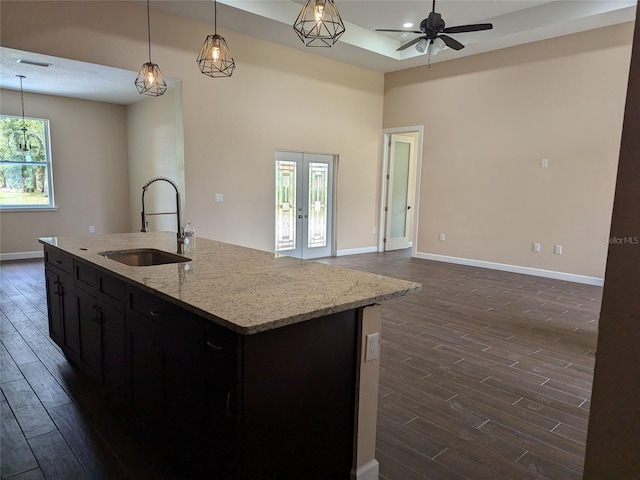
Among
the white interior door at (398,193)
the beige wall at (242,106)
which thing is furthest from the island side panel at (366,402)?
the white interior door at (398,193)

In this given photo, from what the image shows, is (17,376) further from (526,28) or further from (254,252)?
(526,28)

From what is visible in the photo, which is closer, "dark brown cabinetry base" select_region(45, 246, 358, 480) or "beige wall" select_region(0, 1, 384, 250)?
"dark brown cabinetry base" select_region(45, 246, 358, 480)

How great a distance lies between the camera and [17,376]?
2783 millimetres

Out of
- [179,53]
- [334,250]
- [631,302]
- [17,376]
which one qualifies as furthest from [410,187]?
[631,302]

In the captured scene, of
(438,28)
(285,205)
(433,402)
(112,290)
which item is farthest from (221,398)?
(285,205)

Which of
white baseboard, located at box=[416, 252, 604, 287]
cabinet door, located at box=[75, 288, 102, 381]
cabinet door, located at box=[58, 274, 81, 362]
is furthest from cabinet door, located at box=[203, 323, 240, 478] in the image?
white baseboard, located at box=[416, 252, 604, 287]

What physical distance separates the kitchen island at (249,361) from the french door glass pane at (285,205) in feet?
15.5

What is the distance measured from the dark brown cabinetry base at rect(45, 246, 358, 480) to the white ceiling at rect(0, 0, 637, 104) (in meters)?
4.40

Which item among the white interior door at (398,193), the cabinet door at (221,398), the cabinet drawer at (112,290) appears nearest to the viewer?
the cabinet door at (221,398)

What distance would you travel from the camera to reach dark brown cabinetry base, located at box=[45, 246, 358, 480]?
1.38 metres

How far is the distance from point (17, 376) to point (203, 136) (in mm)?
3914

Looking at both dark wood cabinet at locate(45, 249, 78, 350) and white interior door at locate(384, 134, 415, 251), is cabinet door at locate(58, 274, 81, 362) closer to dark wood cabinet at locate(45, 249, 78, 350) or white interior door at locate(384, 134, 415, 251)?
dark wood cabinet at locate(45, 249, 78, 350)

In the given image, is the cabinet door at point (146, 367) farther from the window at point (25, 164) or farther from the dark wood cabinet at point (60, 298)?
the window at point (25, 164)

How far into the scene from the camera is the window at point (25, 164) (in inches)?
270
